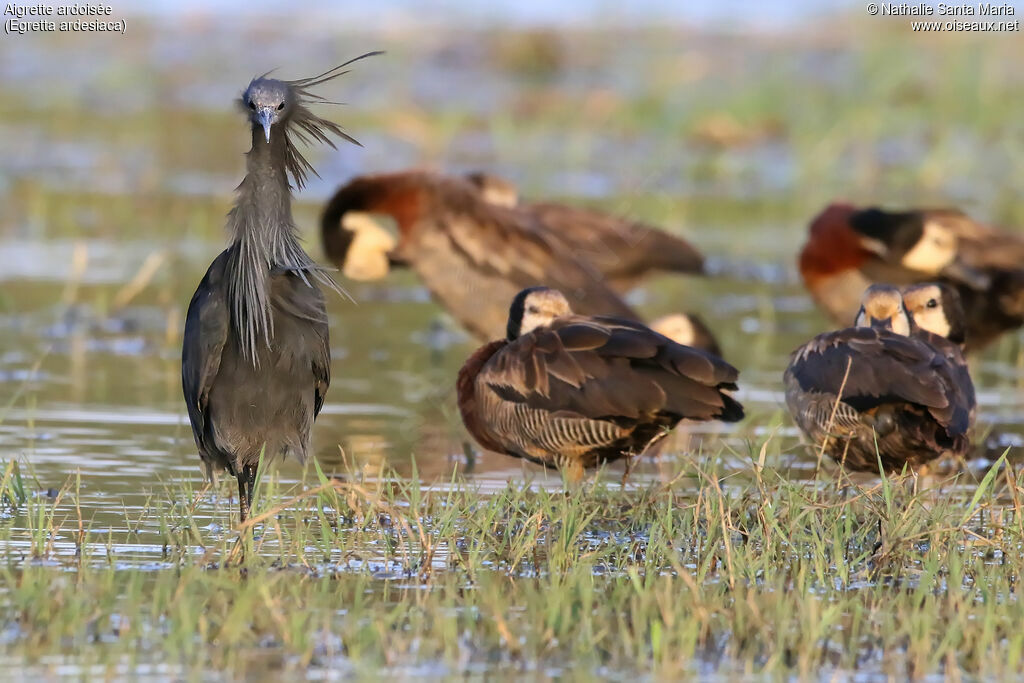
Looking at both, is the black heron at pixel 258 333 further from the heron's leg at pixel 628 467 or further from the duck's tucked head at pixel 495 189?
the duck's tucked head at pixel 495 189

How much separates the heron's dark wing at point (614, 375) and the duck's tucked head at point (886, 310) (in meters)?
1.31

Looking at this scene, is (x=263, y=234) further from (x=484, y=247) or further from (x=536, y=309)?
(x=484, y=247)

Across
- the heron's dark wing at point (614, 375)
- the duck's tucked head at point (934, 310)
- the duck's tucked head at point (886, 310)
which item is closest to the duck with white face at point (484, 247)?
the duck's tucked head at point (934, 310)

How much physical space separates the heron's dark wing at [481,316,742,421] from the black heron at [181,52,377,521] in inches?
31.5

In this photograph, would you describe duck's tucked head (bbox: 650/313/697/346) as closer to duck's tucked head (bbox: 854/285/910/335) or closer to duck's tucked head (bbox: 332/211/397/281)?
duck's tucked head (bbox: 332/211/397/281)

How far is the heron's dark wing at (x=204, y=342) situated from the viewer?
20.3ft

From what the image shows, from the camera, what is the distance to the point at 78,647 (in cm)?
458

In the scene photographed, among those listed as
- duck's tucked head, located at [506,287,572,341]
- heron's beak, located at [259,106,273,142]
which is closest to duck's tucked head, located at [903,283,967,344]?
duck's tucked head, located at [506,287,572,341]

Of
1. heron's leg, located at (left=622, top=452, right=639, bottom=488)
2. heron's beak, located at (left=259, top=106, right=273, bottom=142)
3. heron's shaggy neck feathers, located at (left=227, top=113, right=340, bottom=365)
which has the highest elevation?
heron's beak, located at (left=259, top=106, right=273, bottom=142)

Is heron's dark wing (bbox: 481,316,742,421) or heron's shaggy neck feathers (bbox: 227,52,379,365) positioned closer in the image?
heron's shaggy neck feathers (bbox: 227,52,379,365)

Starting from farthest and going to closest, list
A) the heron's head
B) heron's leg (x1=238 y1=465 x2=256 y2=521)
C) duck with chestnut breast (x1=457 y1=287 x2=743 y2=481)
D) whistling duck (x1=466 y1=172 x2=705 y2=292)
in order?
whistling duck (x1=466 y1=172 x2=705 y2=292) → duck with chestnut breast (x1=457 y1=287 x2=743 y2=481) → the heron's head → heron's leg (x1=238 y1=465 x2=256 y2=521)

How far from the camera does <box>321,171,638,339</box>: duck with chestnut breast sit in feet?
31.8

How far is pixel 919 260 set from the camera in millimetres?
10242

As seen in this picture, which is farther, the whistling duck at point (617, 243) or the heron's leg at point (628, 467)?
the whistling duck at point (617, 243)
